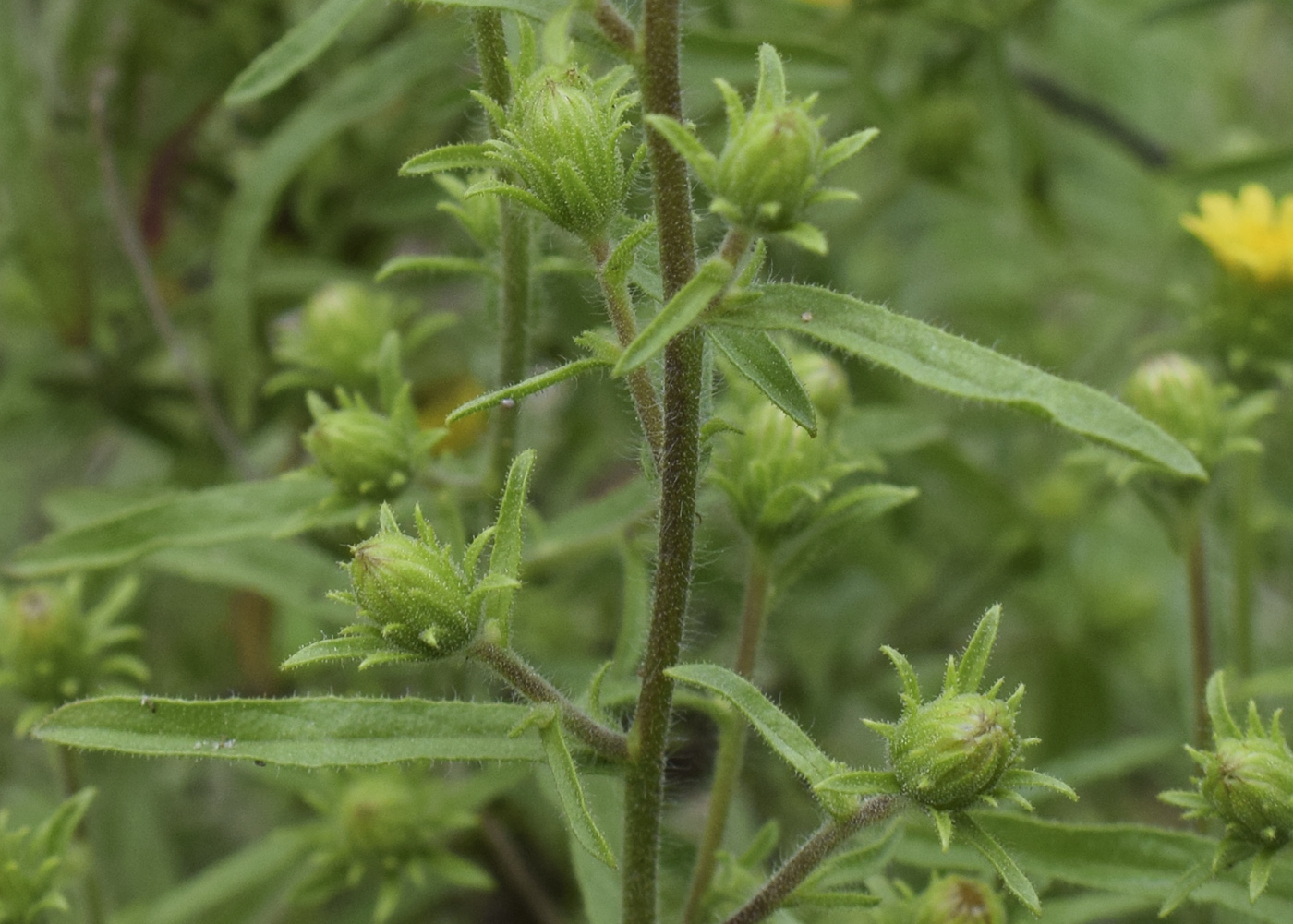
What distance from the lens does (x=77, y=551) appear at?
5.85 feet

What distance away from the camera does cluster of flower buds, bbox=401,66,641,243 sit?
3.77 ft

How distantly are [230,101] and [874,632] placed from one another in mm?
1824

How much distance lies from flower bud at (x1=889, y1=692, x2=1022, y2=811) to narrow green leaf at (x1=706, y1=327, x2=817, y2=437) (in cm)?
28

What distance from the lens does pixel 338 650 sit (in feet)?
3.91

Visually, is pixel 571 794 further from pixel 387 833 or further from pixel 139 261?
pixel 139 261

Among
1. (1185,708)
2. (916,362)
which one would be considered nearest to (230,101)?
(916,362)

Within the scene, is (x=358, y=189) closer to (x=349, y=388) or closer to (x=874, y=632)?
(x=349, y=388)

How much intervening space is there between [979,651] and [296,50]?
3.28 feet

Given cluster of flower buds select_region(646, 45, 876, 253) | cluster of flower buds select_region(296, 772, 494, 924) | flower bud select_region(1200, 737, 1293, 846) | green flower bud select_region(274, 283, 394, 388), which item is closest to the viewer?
cluster of flower buds select_region(646, 45, 876, 253)

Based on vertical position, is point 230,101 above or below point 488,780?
above

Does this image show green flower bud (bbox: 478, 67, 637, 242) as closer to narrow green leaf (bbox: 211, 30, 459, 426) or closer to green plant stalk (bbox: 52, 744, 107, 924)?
narrow green leaf (bbox: 211, 30, 459, 426)

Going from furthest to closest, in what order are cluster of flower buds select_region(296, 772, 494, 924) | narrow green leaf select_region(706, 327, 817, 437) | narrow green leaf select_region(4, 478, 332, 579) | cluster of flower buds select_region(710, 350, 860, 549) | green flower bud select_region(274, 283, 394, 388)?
green flower bud select_region(274, 283, 394, 388)
cluster of flower buds select_region(296, 772, 494, 924)
narrow green leaf select_region(4, 478, 332, 579)
cluster of flower buds select_region(710, 350, 860, 549)
narrow green leaf select_region(706, 327, 817, 437)

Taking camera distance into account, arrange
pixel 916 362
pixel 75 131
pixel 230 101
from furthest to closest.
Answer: pixel 75 131
pixel 230 101
pixel 916 362

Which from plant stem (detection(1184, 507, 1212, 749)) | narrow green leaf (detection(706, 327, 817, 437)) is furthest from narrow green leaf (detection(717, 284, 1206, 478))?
plant stem (detection(1184, 507, 1212, 749))
